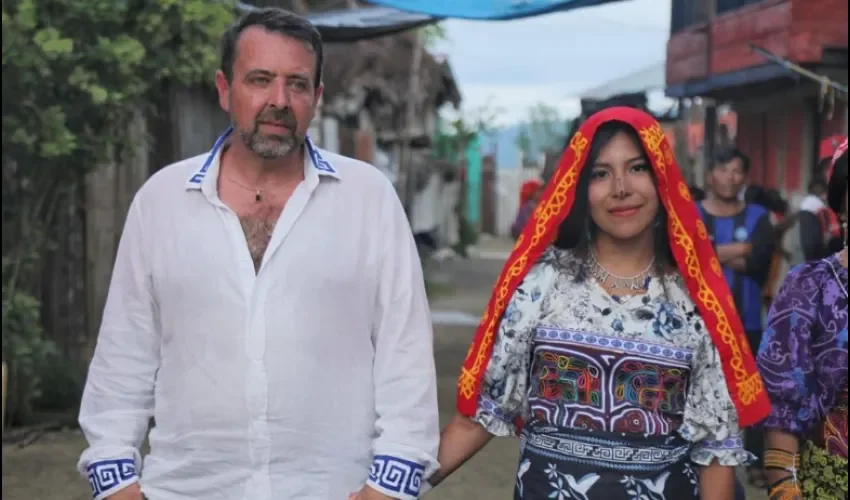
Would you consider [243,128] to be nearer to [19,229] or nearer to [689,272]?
[689,272]

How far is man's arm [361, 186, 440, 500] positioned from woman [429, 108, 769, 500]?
9.1 inches

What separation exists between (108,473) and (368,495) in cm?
60

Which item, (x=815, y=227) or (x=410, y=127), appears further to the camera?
(x=410, y=127)

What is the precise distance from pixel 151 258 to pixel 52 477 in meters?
4.58

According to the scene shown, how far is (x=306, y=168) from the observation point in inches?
128

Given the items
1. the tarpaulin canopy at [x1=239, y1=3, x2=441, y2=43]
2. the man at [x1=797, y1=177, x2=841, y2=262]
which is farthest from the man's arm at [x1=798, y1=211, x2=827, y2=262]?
the tarpaulin canopy at [x1=239, y1=3, x2=441, y2=43]

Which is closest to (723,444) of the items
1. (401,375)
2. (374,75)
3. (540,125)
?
(401,375)

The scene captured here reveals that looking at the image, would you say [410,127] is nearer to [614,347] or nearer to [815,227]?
[815,227]

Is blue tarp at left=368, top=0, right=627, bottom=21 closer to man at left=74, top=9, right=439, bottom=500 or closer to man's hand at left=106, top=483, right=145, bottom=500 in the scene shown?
man at left=74, top=9, right=439, bottom=500

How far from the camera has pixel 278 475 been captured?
3076 mm

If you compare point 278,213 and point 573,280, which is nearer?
point 278,213

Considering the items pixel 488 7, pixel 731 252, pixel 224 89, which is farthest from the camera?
pixel 731 252

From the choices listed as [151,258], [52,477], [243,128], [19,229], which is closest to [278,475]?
[151,258]

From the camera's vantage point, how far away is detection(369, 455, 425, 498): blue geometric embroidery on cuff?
305cm
